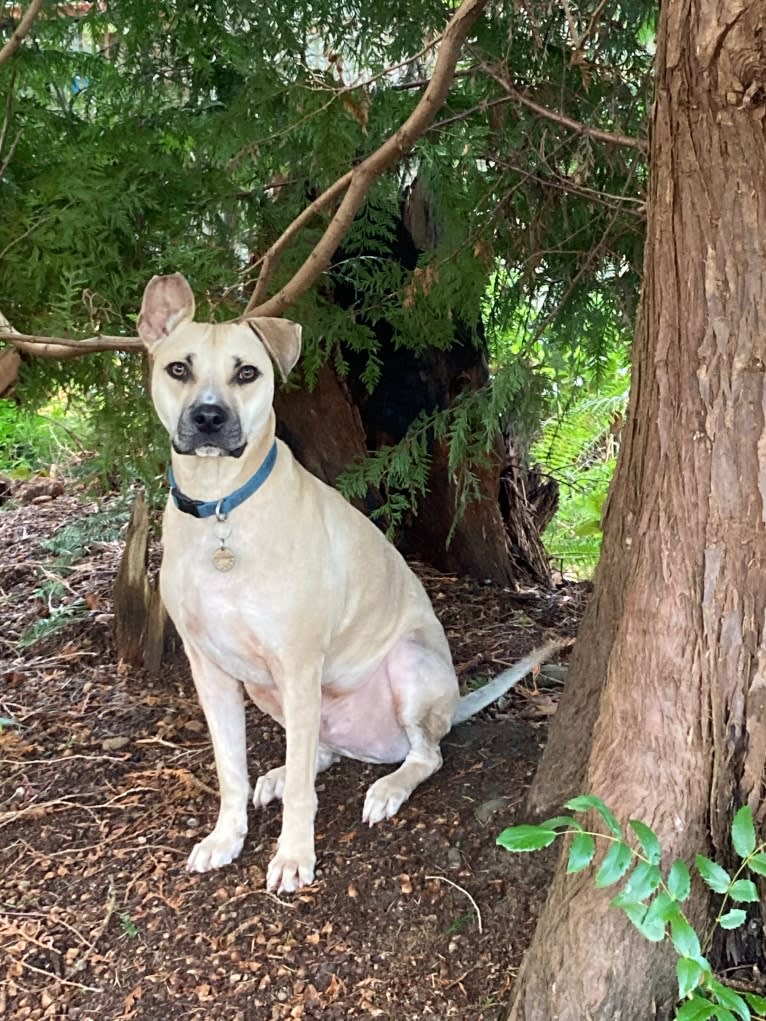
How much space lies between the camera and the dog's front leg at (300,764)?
10.3 feet

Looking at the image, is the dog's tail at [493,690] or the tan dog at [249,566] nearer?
the tan dog at [249,566]

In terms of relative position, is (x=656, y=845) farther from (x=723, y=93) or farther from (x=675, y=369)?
(x=723, y=93)

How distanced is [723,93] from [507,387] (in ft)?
4.65

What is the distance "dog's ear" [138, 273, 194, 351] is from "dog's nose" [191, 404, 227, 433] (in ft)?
1.23

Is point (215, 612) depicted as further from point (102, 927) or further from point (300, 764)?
point (102, 927)

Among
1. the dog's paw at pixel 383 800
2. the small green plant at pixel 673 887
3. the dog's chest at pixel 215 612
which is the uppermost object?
the dog's chest at pixel 215 612

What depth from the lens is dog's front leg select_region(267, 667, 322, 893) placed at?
3.14 metres

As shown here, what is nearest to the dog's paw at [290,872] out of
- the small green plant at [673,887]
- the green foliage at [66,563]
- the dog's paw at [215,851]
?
the dog's paw at [215,851]

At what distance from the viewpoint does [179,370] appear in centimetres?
302

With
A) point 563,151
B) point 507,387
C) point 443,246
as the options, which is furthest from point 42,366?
point 563,151

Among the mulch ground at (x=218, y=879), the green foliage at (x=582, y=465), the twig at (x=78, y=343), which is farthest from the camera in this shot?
the green foliage at (x=582, y=465)

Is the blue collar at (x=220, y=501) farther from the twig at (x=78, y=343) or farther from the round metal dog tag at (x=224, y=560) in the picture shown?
the twig at (x=78, y=343)

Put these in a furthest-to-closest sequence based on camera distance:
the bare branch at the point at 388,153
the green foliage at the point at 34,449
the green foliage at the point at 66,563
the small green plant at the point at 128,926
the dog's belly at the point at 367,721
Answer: the green foliage at the point at 34,449 → the green foliage at the point at 66,563 → the dog's belly at the point at 367,721 → the small green plant at the point at 128,926 → the bare branch at the point at 388,153

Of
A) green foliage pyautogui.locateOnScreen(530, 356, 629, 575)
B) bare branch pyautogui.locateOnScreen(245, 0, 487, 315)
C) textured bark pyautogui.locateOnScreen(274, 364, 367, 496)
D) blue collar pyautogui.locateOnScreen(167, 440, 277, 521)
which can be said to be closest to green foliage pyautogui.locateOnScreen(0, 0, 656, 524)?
bare branch pyautogui.locateOnScreen(245, 0, 487, 315)
